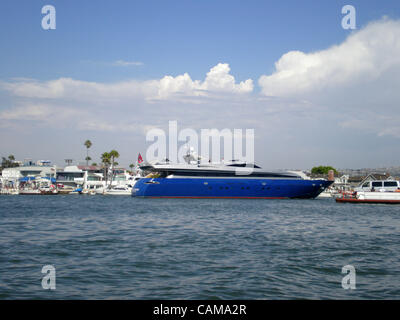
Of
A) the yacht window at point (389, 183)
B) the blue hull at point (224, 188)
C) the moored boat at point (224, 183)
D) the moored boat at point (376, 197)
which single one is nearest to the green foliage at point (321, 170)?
the moored boat at point (224, 183)

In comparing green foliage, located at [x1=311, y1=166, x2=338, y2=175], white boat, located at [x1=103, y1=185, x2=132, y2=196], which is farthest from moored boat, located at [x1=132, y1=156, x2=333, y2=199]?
green foliage, located at [x1=311, y1=166, x2=338, y2=175]

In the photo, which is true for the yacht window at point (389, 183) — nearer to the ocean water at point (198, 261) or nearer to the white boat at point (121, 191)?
the ocean water at point (198, 261)

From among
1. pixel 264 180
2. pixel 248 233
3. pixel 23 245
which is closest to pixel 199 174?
pixel 264 180

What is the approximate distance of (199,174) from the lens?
55.5 m

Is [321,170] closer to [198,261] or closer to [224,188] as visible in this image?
[224,188]

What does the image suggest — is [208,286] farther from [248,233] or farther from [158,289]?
[248,233]

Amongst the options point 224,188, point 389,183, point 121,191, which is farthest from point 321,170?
point 224,188

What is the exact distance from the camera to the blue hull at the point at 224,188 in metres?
53.8

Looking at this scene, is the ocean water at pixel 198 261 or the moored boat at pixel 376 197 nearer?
the ocean water at pixel 198 261

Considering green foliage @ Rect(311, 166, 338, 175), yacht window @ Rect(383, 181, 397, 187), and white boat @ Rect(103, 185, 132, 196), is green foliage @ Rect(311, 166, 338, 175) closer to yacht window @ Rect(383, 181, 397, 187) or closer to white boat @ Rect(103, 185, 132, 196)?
white boat @ Rect(103, 185, 132, 196)
